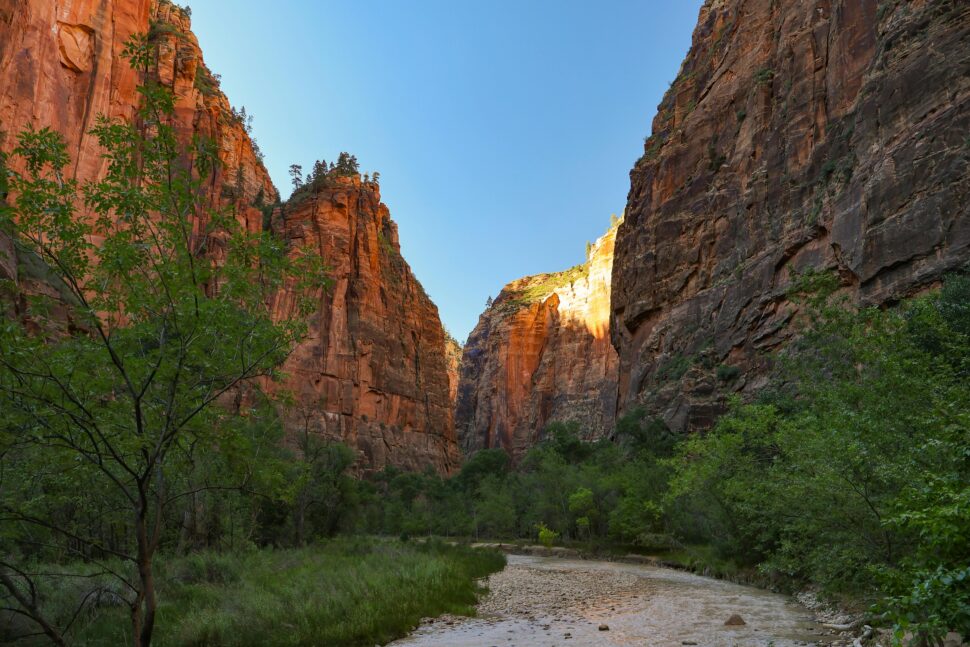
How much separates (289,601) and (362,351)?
74258 mm

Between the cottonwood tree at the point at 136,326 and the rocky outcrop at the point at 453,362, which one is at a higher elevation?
the rocky outcrop at the point at 453,362

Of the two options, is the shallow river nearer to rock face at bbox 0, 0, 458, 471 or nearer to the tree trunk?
the tree trunk

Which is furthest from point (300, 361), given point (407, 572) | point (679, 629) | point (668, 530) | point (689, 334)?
point (679, 629)

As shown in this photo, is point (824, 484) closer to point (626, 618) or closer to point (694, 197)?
point (626, 618)

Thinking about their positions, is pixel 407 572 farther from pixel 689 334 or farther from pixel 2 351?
pixel 689 334

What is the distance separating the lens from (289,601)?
536 inches

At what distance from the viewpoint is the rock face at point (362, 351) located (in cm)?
7925

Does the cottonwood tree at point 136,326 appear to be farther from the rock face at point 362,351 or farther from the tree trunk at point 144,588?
the rock face at point 362,351

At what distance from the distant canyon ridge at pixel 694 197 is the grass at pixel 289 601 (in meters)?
5.93

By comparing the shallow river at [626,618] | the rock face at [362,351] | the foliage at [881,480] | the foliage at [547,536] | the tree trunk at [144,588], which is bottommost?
the foliage at [547,536]

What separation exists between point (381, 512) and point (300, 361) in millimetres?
25852

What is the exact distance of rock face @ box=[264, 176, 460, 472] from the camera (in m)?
79.2

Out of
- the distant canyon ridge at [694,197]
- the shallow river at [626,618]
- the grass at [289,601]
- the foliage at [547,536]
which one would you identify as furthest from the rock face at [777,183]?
the grass at [289,601]

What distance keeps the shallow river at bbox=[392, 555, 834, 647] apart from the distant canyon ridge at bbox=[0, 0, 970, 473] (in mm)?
7779
